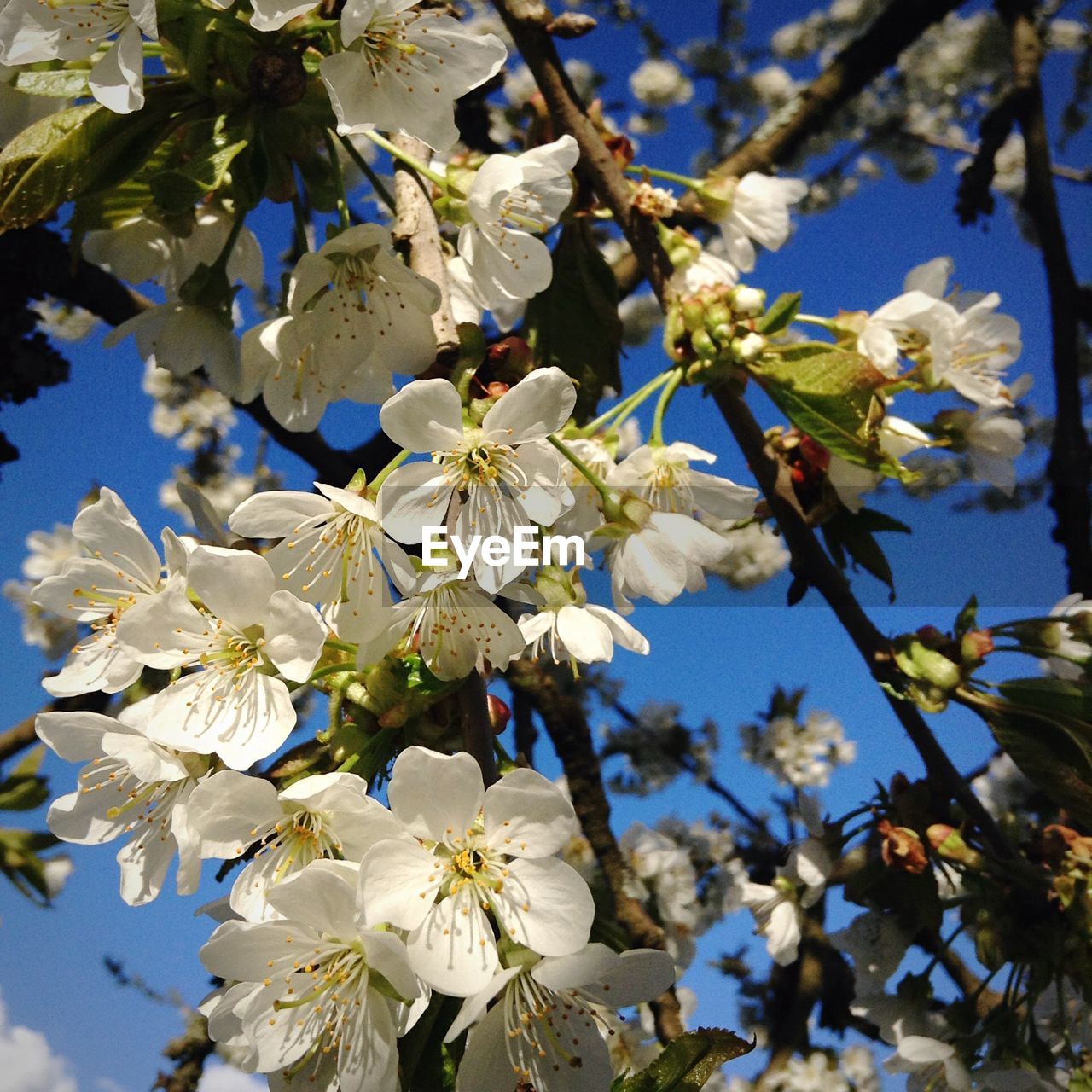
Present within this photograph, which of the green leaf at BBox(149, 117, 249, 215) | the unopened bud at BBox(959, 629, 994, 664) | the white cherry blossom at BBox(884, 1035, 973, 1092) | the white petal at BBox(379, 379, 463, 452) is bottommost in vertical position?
the white cherry blossom at BBox(884, 1035, 973, 1092)

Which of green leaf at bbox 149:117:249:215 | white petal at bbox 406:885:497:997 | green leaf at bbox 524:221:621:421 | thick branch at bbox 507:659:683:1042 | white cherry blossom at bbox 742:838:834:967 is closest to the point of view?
white petal at bbox 406:885:497:997

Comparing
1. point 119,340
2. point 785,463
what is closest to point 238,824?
point 119,340

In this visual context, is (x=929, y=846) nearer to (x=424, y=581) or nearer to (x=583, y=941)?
(x=583, y=941)

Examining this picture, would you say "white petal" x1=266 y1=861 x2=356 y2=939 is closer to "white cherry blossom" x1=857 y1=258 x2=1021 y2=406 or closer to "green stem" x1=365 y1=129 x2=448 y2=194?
"green stem" x1=365 y1=129 x2=448 y2=194

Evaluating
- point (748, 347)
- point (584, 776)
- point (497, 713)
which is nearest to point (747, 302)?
point (748, 347)

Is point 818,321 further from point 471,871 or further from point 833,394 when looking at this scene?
point 471,871

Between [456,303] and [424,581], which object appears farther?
[456,303]

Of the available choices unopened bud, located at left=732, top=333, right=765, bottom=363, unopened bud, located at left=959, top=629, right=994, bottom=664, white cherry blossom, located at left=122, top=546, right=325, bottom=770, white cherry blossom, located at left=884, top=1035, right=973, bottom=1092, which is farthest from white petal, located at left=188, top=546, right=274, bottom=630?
white cherry blossom, located at left=884, top=1035, right=973, bottom=1092
